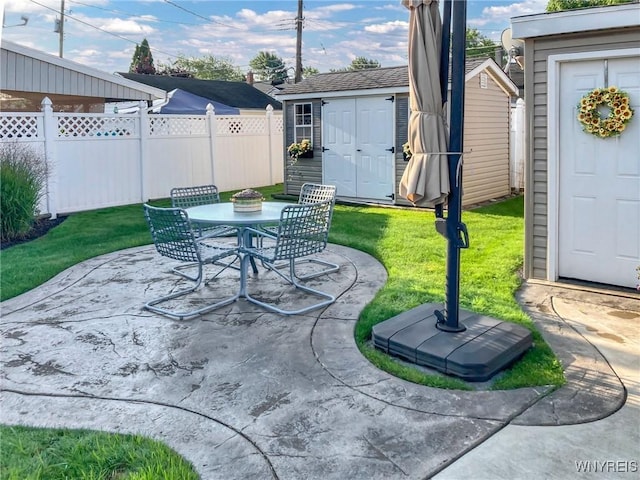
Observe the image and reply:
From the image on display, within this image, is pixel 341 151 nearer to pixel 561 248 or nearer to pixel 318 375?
pixel 561 248

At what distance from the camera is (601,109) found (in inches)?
176

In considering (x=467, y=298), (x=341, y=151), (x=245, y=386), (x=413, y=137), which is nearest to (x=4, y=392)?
(x=245, y=386)

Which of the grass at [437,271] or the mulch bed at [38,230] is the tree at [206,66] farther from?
the grass at [437,271]

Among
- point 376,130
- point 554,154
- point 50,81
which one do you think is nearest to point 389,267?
point 554,154

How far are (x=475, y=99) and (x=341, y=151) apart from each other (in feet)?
8.62

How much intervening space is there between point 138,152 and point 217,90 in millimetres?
10273

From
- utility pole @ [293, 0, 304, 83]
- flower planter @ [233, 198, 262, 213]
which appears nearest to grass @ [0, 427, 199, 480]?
flower planter @ [233, 198, 262, 213]

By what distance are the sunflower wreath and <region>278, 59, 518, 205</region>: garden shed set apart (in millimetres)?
4937

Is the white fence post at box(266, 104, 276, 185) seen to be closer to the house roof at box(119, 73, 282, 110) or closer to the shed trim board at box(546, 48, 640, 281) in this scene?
the house roof at box(119, 73, 282, 110)

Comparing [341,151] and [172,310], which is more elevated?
[341,151]

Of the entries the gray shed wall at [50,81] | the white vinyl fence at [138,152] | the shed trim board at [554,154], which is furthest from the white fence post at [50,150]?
the shed trim board at [554,154]

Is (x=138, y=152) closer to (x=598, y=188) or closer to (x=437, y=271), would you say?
(x=437, y=271)

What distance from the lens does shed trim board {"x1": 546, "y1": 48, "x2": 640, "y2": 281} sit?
467cm

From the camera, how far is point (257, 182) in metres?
13.3
